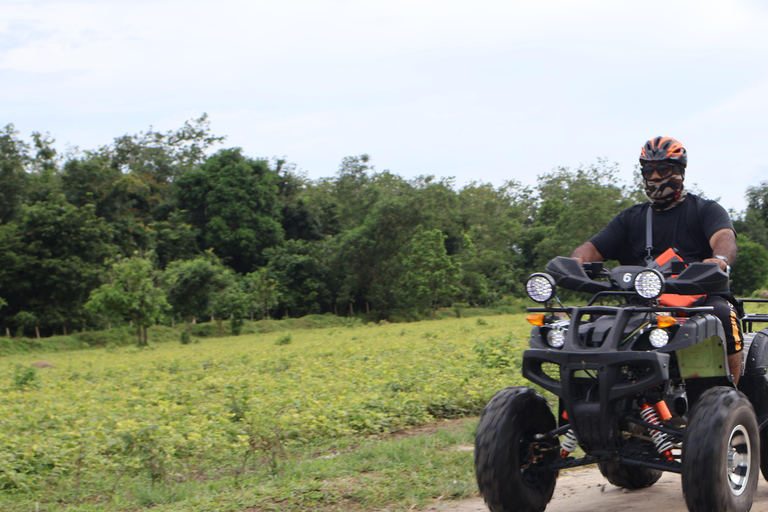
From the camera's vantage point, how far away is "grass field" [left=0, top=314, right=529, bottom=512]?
5.31m

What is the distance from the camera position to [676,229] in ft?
14.5

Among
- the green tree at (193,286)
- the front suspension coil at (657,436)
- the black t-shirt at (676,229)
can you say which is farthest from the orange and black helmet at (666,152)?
the green tree at (193,286)

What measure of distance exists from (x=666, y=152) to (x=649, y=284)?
1.04 m

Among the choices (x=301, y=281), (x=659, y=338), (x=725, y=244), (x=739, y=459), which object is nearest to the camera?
(x=659, y=338)

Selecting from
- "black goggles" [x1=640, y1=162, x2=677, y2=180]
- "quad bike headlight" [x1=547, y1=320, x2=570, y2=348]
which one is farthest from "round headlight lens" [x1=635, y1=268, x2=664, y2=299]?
"black goggles" [x1=640, y1=162, x2=677, y2=180]

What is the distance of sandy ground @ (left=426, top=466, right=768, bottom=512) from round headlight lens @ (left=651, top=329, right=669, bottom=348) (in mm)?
1368

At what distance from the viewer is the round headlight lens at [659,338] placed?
374cm

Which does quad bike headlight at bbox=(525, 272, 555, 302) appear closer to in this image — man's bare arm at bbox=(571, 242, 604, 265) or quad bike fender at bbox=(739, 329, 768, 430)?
man's bare arm at bbox=(571, 242, 604, 265)

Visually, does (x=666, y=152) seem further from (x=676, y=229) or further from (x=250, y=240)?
(x=250, y=240)

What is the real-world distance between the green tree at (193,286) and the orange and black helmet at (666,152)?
36.0 m

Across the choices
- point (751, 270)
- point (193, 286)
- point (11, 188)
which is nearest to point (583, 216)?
point (751, 270)

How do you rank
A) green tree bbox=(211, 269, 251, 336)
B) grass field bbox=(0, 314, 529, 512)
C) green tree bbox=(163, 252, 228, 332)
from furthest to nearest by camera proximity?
green tree bbox=(211, 269, 251, 336), green tree bbox=(163, 252, 228, 332), grass field bbox=(0, 314, 529, 512)

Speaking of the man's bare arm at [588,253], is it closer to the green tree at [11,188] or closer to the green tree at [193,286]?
the green tree at [193,286]

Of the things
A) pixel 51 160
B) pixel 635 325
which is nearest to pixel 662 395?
pixel 635 325
